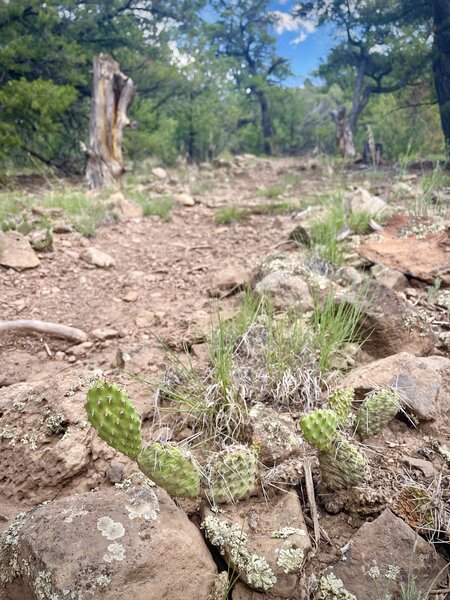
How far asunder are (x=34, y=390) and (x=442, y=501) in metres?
1.52

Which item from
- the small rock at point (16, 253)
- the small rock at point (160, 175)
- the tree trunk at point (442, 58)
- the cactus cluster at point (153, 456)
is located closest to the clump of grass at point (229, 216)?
the small rock at point (16, 253)

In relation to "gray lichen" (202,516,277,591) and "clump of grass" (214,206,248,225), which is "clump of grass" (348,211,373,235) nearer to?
"clump of grass" (214,206,248,225)

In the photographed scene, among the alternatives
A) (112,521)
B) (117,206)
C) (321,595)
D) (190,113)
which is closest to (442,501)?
(321,595)

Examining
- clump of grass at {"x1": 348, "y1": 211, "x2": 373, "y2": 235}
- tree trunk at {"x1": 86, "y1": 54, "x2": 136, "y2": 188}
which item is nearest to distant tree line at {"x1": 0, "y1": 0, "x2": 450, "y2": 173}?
tree trunk at {"x1": 86, "y1": 54, "x2": 136, "y2": 188}

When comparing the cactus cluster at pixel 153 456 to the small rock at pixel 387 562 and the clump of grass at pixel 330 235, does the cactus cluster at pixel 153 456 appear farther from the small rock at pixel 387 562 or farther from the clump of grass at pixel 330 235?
the clump of grass at pixel 330 235

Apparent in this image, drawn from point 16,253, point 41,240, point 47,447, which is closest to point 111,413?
point 47,447

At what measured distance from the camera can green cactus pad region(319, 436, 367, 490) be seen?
133 cm

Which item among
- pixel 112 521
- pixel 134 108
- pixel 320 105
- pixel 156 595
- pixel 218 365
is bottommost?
pixel 156 595

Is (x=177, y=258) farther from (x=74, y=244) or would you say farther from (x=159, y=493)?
Result: (x=159, y=493)

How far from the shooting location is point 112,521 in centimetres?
111

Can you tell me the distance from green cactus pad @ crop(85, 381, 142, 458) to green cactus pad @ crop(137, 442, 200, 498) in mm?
81

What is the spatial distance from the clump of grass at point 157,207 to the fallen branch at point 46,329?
10.5 ft

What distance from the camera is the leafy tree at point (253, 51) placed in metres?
18.9

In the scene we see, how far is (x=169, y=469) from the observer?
1.24 meters
